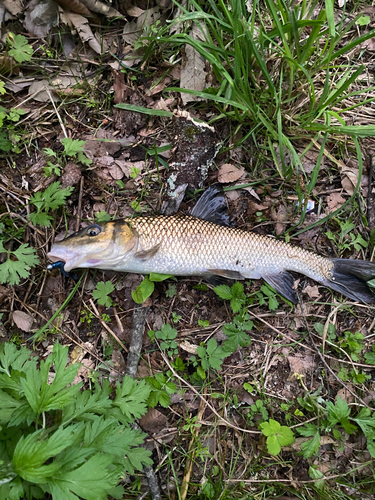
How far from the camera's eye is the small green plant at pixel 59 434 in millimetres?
1938

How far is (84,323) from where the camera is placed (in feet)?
12.0

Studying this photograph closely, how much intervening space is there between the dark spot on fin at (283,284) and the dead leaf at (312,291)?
193mm

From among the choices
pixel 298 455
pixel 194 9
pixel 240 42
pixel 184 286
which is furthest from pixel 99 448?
pixel 194 9

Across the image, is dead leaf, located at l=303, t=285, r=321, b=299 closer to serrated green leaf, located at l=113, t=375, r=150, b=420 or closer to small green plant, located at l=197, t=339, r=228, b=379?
small green plant, located at l=197, t=339, r=228, b=379

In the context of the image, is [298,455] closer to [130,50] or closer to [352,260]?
[352,260]

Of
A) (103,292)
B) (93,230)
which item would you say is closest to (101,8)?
(93,230)

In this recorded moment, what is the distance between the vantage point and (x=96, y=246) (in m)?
3.34

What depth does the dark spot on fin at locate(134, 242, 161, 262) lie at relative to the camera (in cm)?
338

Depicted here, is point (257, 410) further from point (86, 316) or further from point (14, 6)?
point (14, 6)

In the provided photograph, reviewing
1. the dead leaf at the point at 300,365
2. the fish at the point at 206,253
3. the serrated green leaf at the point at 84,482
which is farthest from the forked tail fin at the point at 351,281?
the serrated green leaf at the point at 84,482

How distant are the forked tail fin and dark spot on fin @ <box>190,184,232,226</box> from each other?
141cm

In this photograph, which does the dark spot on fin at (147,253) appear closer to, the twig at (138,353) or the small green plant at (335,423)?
the twig at (138,353)

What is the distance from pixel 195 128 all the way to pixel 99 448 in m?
3.10

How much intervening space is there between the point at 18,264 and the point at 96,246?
82 cm
